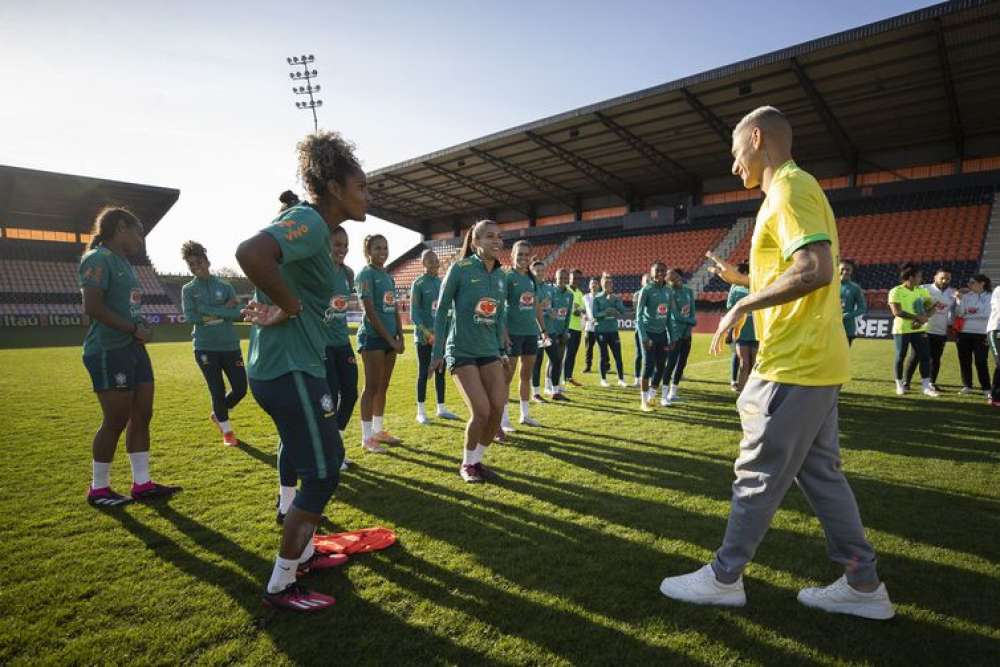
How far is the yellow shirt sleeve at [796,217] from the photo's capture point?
2.28 meters

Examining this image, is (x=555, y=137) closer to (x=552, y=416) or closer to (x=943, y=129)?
(x=943, y=129)

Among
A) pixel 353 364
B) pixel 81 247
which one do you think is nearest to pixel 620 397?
pixel 353 364

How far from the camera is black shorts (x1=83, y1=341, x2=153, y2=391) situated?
4129 mm

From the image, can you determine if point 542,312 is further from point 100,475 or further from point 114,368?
point 100,475

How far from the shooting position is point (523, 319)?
7.32m

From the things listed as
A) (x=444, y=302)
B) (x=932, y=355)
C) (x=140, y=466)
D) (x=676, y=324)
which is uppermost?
(x=444, y=302)

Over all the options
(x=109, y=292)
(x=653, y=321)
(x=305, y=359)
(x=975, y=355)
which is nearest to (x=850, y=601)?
(x=305, y=359)

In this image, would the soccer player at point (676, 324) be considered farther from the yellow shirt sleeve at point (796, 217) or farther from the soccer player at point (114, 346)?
the soccer player at point (114, 346)

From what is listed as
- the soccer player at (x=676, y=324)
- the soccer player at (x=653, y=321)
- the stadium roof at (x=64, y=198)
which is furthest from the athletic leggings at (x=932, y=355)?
the stadium roof at (x=64, y=198)

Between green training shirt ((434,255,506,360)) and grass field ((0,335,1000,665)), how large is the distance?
1.27m

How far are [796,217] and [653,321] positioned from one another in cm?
615

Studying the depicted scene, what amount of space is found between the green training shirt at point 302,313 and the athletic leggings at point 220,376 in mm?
3852

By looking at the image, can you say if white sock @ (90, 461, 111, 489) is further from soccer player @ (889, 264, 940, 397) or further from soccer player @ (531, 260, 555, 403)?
soccer player @ (889, 264, 940, 397)

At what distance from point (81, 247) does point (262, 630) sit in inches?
1902
